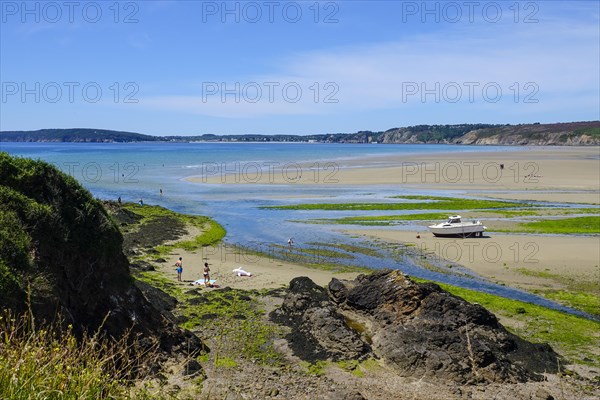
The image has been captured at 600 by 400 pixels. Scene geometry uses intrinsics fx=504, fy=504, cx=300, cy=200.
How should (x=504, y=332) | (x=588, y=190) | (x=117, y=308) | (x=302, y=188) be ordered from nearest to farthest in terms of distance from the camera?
(x=117, y=308) → (x=504, y=332) → (x=588, y=190) → (x=302, y=188)

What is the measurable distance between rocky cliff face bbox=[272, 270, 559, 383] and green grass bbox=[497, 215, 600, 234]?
2536cm

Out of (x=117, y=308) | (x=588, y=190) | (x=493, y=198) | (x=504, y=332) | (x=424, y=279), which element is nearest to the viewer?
(x=117, y=308)

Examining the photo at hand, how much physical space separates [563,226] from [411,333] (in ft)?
101

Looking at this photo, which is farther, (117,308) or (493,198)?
(493,198)

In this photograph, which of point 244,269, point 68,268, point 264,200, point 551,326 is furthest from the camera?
point 264,200

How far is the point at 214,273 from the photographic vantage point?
29938 millimetres

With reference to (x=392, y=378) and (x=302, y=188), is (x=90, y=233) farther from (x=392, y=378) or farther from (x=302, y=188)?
(x=302, y=188)

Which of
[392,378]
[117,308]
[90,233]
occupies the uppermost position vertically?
[90,233]

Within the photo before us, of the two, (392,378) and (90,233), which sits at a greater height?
(90,233)

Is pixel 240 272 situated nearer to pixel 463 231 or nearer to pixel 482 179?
pixel 463 231

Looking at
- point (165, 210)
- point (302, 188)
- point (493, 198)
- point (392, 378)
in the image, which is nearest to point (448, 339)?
point (392, 378)

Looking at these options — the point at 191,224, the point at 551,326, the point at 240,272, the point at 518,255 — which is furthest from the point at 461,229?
the point at 191,224

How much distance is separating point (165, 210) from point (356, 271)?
103ft

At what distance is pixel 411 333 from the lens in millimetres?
18172
